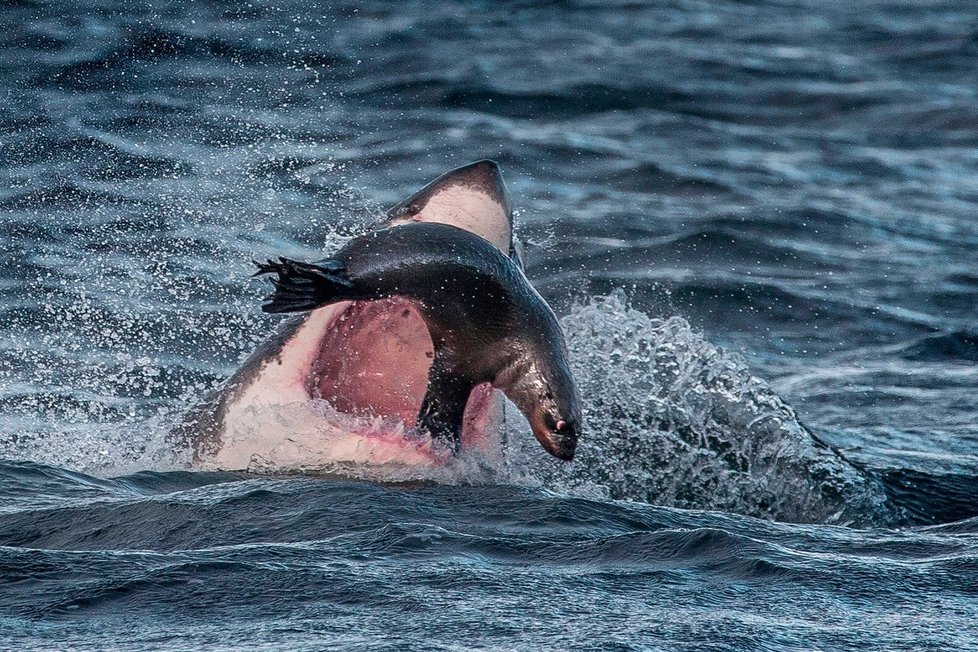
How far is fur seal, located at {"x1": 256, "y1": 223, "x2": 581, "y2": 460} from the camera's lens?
3.95 metres

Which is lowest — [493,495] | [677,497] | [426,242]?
[677,497]

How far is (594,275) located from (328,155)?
2519 mm

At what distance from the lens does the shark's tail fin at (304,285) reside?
3.73 meters

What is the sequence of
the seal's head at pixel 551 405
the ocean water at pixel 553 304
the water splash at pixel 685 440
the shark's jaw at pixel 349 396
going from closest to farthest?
the ocean water at pixel 553 304, the seal's head at pixel 551 405, the shark's jaw at pixel 349 396, the water splash at pixel 685 440

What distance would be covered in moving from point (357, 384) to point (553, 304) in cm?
455

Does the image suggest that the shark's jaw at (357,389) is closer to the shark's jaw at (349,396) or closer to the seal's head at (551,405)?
the shark's jaw at (349,396)

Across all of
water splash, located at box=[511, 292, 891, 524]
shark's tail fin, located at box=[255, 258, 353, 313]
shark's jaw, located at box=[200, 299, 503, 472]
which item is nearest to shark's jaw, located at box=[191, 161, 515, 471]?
shark's jaw, located at box=[200, 299, 503, 472]

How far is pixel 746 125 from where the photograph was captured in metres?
13.0

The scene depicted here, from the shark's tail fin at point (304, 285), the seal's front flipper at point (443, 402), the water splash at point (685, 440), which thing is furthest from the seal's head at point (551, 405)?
the water splash at point (685, 440)

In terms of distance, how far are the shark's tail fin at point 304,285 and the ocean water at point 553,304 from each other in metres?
0.48

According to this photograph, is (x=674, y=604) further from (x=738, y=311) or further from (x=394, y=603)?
(x=738, y=311)

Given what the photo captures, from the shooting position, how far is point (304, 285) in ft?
12.4

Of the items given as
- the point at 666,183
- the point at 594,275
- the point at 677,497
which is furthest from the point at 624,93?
the point at 677,497

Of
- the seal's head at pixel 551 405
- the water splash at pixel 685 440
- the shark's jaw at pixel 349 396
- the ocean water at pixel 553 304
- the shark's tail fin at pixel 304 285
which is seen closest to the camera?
the ocean water at pixel 553 304
